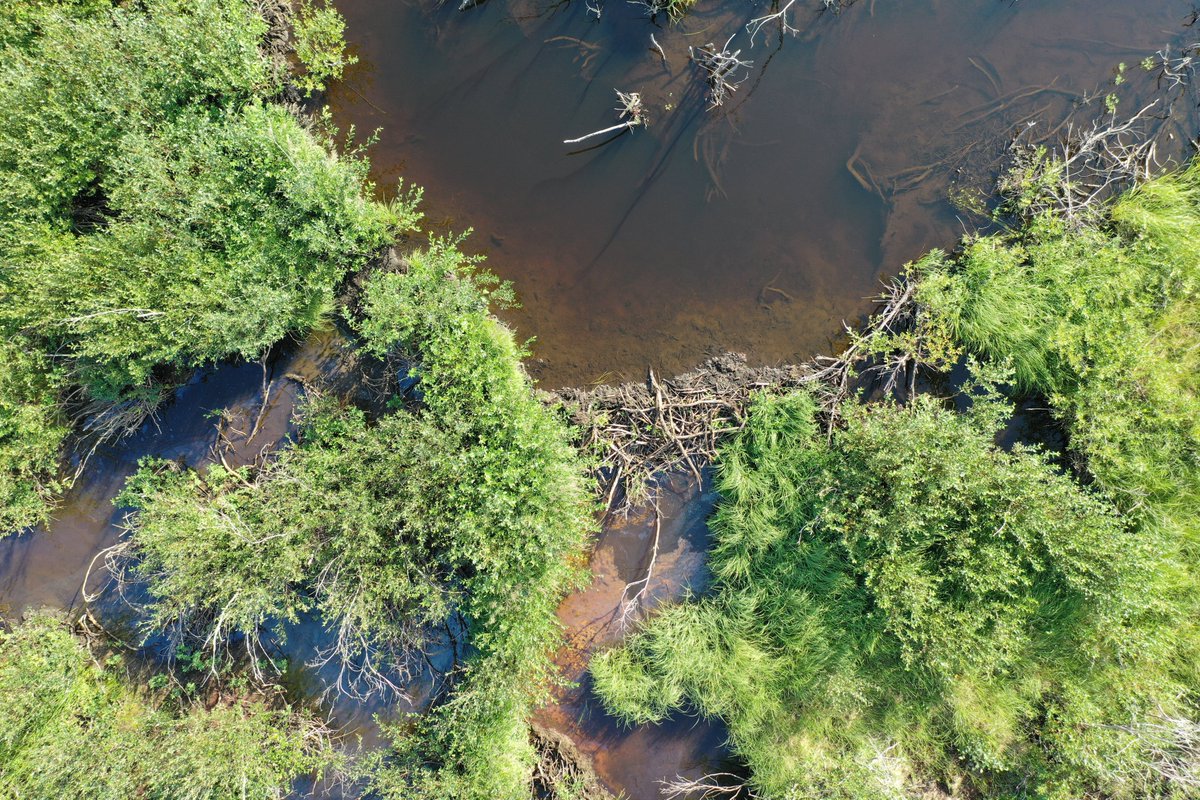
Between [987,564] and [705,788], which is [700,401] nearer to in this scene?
[987,564]

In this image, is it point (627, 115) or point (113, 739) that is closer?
point (113, 739)

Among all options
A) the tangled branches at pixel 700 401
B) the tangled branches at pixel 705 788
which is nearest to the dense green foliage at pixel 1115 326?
the tangled branches at pixel 700 401

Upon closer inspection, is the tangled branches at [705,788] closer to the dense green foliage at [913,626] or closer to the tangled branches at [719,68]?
the dense green foliage at [913,626]

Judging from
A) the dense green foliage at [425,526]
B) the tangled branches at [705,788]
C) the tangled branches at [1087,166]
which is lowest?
the tangled branches at [705,788]

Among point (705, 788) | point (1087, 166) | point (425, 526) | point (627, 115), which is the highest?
point (627, 115)

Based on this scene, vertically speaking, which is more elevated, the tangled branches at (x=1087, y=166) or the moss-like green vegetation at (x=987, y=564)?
the tangled branches at (x=1087, y=166)

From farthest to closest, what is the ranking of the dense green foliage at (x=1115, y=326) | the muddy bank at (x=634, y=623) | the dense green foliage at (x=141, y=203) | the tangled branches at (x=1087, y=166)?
the muddy bank at (x=634, y=623), the tangled branches at (x=1087, y=166), the dense green foliage at (x=1115, y=326), the dense green foliage at (x=141, y=203)

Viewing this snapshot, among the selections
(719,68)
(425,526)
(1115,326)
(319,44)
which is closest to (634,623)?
(425,526)
